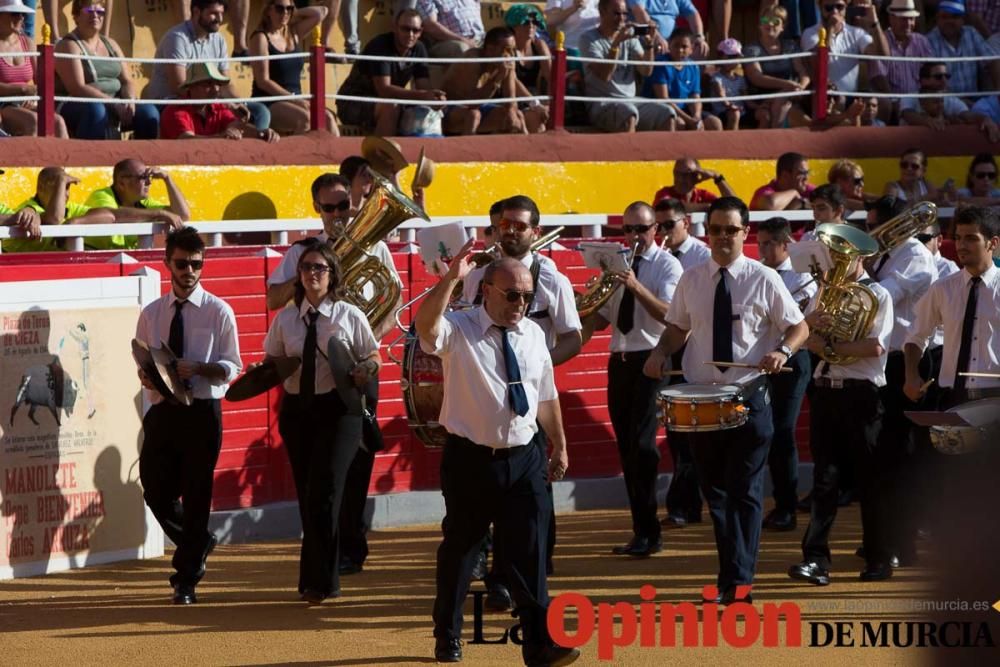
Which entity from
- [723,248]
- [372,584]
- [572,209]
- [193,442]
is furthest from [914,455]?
[572,209]

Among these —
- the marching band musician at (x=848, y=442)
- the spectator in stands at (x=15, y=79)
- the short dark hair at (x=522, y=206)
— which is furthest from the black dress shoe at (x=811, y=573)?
the spectator in stands at (x=15, y=79)

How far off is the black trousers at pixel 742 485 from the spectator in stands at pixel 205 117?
7.08 meters

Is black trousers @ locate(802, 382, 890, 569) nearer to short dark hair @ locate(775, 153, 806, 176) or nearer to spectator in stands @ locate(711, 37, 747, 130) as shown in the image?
short dark hair @ locate(775, 153, 806, 176)

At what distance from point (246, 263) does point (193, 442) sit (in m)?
2.60

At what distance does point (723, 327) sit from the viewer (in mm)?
9555

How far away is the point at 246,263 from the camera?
40.3 ft

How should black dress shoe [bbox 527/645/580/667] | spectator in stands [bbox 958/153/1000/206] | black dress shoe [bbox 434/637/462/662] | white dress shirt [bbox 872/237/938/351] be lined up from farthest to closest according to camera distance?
spectator in stands [bbox 958/153/1000/206] < white dress shirt [bbox 872/237/938/351] < black dress shoe [bbox 434/637/462/662] < black dress shoe [bbox 527/645/580/667]

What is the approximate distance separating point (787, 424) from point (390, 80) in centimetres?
594

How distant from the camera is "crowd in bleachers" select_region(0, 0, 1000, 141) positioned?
15.3 metres

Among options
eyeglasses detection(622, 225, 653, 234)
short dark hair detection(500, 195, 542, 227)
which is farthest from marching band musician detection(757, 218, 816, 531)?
short dark hair detection(500, 195, 542, 227)

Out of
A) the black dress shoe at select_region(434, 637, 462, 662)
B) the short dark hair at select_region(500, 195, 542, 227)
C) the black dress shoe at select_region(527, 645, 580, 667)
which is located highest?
the short dark hair at select_region(500, 195, 542, 227)

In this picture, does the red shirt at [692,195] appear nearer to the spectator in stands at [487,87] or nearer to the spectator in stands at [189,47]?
the spectator in stands at [487,87]

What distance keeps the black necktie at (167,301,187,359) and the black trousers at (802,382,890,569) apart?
357 cm

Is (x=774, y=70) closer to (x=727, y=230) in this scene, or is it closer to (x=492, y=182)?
(x=492, y=182)
